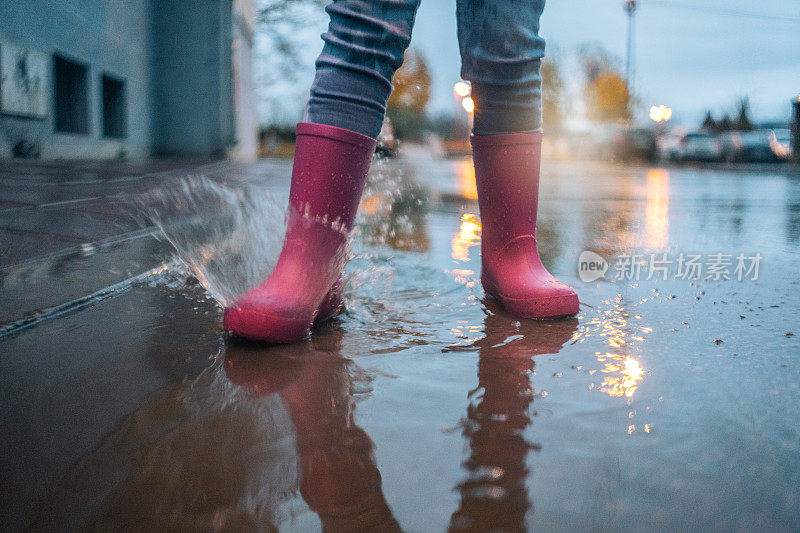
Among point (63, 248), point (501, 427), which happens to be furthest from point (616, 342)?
point (63, 248)

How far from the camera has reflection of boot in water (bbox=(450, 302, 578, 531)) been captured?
0.72m

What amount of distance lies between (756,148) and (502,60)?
23793mm

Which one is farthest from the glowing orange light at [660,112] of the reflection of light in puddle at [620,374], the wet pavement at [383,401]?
the reflection of light in puddle at [620,374]

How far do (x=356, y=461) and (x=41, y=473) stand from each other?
1.13 feet

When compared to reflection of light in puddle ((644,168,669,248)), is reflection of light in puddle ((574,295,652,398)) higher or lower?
lower

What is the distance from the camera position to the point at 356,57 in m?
1.41

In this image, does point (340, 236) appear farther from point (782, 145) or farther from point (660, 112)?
point (660, 112)

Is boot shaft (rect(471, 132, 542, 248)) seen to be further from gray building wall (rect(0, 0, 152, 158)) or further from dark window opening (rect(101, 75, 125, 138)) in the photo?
dark window opening (rect(101, 75, 125, 138))

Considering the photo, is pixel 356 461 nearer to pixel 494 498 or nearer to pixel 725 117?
pixel 494 498

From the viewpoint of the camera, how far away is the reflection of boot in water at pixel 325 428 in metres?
0.73

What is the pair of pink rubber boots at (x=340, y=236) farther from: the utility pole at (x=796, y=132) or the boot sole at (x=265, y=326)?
the utility pole at (x=796, y=132)

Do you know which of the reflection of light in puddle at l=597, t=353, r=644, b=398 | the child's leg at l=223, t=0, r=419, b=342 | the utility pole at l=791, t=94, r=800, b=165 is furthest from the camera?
the utility pole at l=791, t=94, r=800, b=165

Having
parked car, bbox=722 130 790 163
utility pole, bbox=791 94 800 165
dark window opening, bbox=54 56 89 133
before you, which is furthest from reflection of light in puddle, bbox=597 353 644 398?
parked car, bbox=722 130 790 163

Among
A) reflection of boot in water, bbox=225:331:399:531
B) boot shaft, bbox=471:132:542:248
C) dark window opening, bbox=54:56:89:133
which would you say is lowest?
reflection of boot in water, bbox=225:331:399:531
